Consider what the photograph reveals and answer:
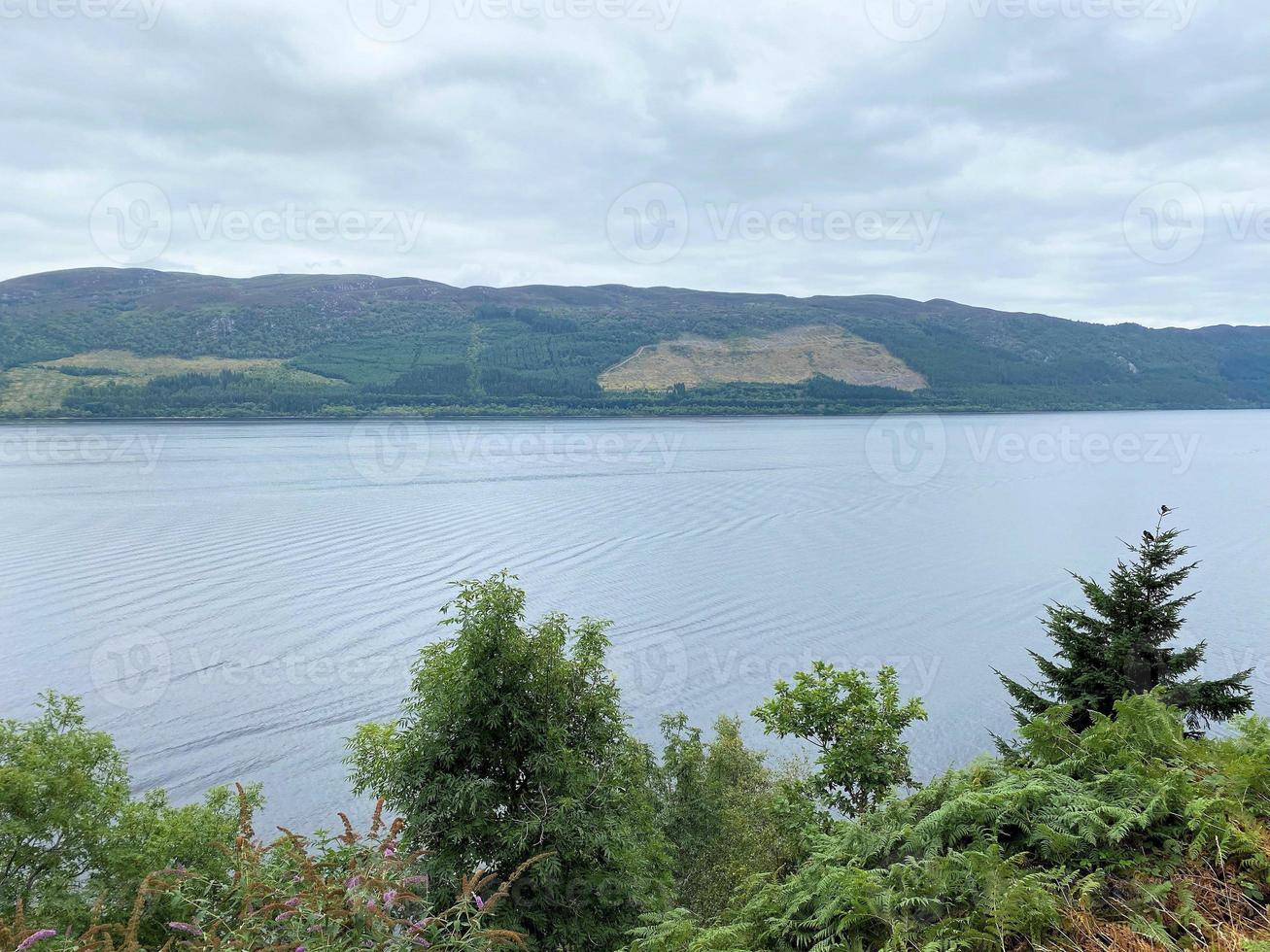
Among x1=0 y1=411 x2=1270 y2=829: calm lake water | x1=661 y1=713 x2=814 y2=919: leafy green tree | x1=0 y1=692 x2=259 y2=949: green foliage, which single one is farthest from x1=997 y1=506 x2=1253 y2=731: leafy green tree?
x1=0 y1=692 x2=259 y2=949: green foliage

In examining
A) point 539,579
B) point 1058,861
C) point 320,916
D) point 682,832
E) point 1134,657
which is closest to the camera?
point 320,916

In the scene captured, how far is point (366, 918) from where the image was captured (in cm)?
438

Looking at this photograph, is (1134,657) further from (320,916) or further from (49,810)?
(49,810)

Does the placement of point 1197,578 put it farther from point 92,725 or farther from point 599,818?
point 92,725

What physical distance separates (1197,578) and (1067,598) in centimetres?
1186

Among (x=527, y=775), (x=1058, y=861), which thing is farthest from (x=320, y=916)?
(x=527, y=775)

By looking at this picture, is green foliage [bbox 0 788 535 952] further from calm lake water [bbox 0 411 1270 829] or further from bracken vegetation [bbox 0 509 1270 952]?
calm lake water [bbox 0 411 1270 829]

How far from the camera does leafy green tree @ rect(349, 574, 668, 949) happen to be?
46.4ft

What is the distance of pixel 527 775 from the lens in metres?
15.2

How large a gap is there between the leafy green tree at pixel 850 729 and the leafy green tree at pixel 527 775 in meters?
4.18

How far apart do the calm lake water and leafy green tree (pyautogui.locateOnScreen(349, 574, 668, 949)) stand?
17087 mm

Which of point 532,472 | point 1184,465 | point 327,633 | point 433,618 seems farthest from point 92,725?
point 1184,465

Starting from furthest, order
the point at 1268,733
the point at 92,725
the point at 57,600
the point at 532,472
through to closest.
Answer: the point at 532,472 < the point at 57,600 < the point at 92,725 < the point at 1268,733

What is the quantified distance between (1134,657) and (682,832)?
13.1m
